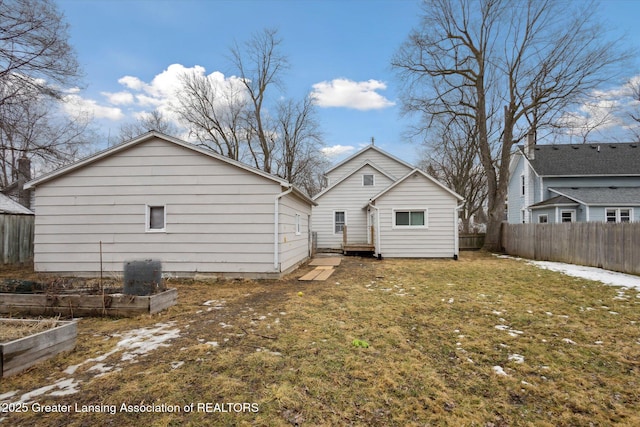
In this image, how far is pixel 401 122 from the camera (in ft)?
69.3

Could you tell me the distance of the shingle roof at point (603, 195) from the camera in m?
17.2

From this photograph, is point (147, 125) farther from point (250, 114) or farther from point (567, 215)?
point (567, 215)

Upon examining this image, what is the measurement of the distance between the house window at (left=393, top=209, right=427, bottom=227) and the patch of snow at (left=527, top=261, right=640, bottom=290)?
4.66 m

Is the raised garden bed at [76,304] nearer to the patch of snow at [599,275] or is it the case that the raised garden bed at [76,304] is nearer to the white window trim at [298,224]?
the white window trim at [298,224]

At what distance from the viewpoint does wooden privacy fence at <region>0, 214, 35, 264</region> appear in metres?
11.6

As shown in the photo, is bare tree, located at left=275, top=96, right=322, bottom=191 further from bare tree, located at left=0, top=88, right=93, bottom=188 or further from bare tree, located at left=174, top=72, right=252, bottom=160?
bare tree, located at left=0, top=88, right=93, bottom=188

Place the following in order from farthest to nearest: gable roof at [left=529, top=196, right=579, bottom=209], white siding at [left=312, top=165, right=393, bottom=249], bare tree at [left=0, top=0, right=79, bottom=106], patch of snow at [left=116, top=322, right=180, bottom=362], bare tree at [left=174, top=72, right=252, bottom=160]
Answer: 1. bare tree at [left=174, top=72, right=252, bottom=160]
2. white siding at [left=312, top=165, right=393, bottom=249]
3. gable roof at [left=529, top=196, right=579, bottom=209]
4. bare tree at [left=0, top=0, right=79, bottom=106]
5. patch of snow at [left=116, top=322, right=180, bottom=362]

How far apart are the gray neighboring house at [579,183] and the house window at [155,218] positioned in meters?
20.1

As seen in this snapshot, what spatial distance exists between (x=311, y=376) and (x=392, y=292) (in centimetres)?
450

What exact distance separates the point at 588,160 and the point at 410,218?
15.2m

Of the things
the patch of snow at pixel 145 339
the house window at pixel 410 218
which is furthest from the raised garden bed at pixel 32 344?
the house window at pixel 410 218

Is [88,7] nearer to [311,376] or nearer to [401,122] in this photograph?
[311,376]

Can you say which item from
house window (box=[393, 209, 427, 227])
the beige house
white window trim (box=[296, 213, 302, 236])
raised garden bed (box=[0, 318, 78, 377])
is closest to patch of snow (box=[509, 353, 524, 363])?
raised garden bed (box=[0, 318, 78, 377])

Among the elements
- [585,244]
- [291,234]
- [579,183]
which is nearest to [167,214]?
[291,234]
